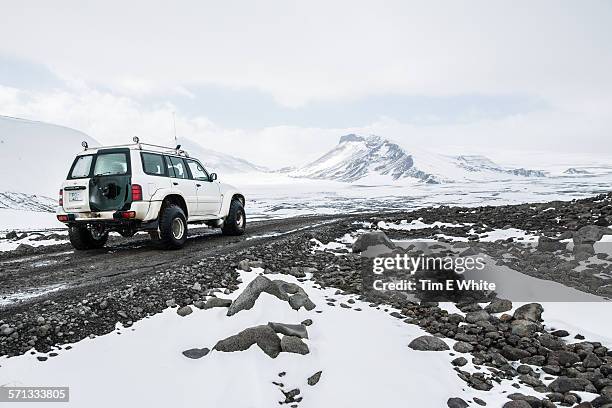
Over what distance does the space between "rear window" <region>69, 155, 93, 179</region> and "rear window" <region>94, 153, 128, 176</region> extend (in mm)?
253

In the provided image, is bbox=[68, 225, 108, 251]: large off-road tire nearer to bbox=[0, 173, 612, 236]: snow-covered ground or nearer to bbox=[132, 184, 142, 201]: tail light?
bbox=[132, 184, 142, 201]: tail light

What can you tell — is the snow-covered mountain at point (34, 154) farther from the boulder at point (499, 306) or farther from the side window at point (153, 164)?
the boulder at point (499, 306)

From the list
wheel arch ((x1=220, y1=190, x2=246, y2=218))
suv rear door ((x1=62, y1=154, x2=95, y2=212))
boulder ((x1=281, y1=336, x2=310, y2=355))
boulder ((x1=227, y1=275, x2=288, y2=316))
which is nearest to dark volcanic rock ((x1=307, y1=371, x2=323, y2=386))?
boulder ((x1=281, y1=336, x2=310, y2=355))

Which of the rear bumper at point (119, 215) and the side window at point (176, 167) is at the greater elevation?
the side window at point (176, 167)

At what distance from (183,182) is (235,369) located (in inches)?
278

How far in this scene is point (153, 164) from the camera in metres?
9.95

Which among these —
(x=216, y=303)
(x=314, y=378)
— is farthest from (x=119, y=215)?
(x=314, y=378)

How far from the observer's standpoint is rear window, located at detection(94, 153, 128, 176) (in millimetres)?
9385

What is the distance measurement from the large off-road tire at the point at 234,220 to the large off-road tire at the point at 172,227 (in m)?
2.61

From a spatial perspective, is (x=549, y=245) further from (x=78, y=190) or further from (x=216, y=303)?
(x=78, y=190)

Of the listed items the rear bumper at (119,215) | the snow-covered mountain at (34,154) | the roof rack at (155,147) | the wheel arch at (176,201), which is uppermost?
the snow-covered mountain at (34,154)

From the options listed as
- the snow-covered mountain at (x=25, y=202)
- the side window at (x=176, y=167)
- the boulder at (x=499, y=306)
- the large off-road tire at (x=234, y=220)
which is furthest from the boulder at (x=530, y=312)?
the snow-covered mountain at (x=25, y=202)

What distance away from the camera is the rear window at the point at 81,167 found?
9.64 m

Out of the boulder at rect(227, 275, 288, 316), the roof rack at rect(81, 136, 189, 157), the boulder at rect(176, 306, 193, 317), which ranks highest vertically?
the roof rack at rect(81, 136, 189, 157)
